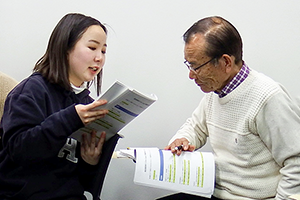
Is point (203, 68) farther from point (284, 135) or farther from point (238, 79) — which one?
point (284, 135)

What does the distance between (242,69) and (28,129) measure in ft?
2.65

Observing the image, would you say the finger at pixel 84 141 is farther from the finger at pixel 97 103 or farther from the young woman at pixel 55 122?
the finger at pixel 97 103

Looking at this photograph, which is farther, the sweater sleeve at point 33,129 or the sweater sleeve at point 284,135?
the sweater sleeve at point 284,135

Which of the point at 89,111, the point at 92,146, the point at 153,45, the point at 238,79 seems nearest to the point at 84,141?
the point at 92,146

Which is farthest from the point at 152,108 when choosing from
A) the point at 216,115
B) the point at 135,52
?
the point at 216,115

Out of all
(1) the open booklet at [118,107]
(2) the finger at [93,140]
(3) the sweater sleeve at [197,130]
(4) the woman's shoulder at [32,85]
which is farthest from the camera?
(3) the sweater sleeve at [197,130]

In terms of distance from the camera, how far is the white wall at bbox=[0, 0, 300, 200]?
169 cm

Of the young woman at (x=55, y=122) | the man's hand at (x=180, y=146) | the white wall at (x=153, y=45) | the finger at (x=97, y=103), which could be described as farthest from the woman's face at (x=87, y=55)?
the white wall at (x=153, y=45)

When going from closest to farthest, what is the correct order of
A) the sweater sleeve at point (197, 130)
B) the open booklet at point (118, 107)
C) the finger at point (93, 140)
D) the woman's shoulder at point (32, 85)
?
the open booklet at point (118, 107), the woman's shoulder at point (32, 85), the finger at point (93, 140), the sweater sleeve at point (197, 130)

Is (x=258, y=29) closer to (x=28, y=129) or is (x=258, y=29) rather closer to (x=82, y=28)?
(x=82, y=28)

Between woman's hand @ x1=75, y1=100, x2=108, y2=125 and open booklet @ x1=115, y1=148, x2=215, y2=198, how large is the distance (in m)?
0.26

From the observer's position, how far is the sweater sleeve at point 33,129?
3.79ft

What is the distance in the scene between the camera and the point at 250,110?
1.35 m

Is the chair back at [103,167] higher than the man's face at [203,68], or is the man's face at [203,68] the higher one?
the man's face at [203,68]
